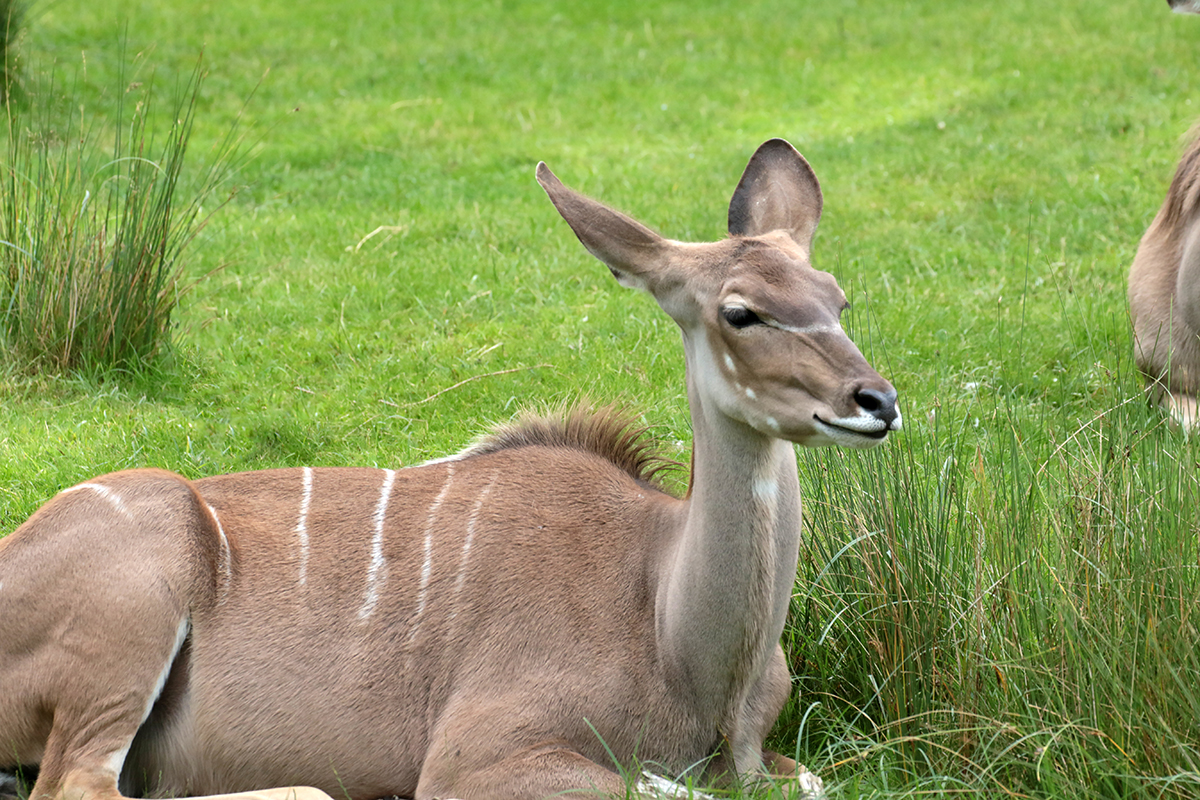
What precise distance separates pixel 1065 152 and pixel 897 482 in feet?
23.3

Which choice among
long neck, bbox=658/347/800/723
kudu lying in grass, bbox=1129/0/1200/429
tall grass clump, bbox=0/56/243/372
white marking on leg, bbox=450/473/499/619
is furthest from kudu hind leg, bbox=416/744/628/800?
tall grass clump, bbox=0/56/243/372

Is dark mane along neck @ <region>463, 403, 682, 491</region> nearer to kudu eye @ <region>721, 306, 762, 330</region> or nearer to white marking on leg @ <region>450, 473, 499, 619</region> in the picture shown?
white marking on leg @ <region>450, 473, 499, 619</region>

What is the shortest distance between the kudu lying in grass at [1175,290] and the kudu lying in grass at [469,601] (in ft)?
7.70

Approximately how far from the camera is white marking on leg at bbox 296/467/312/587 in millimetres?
3828

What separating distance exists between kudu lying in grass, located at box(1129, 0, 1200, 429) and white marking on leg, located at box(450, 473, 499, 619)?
2835 millimetres

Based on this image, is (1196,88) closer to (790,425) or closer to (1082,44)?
(1082,44)

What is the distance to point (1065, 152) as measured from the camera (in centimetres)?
1009

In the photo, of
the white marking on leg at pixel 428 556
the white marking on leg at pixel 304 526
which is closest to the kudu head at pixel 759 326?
the white marking on leg at pixel 428 556

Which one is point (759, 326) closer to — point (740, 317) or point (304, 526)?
point (740, 317)

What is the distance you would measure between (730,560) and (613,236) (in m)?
0.84

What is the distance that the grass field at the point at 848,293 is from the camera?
345 cm

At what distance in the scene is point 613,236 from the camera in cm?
338

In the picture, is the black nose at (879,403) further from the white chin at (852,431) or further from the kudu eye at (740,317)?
the kudu eye at (740,317)

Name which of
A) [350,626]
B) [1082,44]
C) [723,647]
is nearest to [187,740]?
[350,626]
